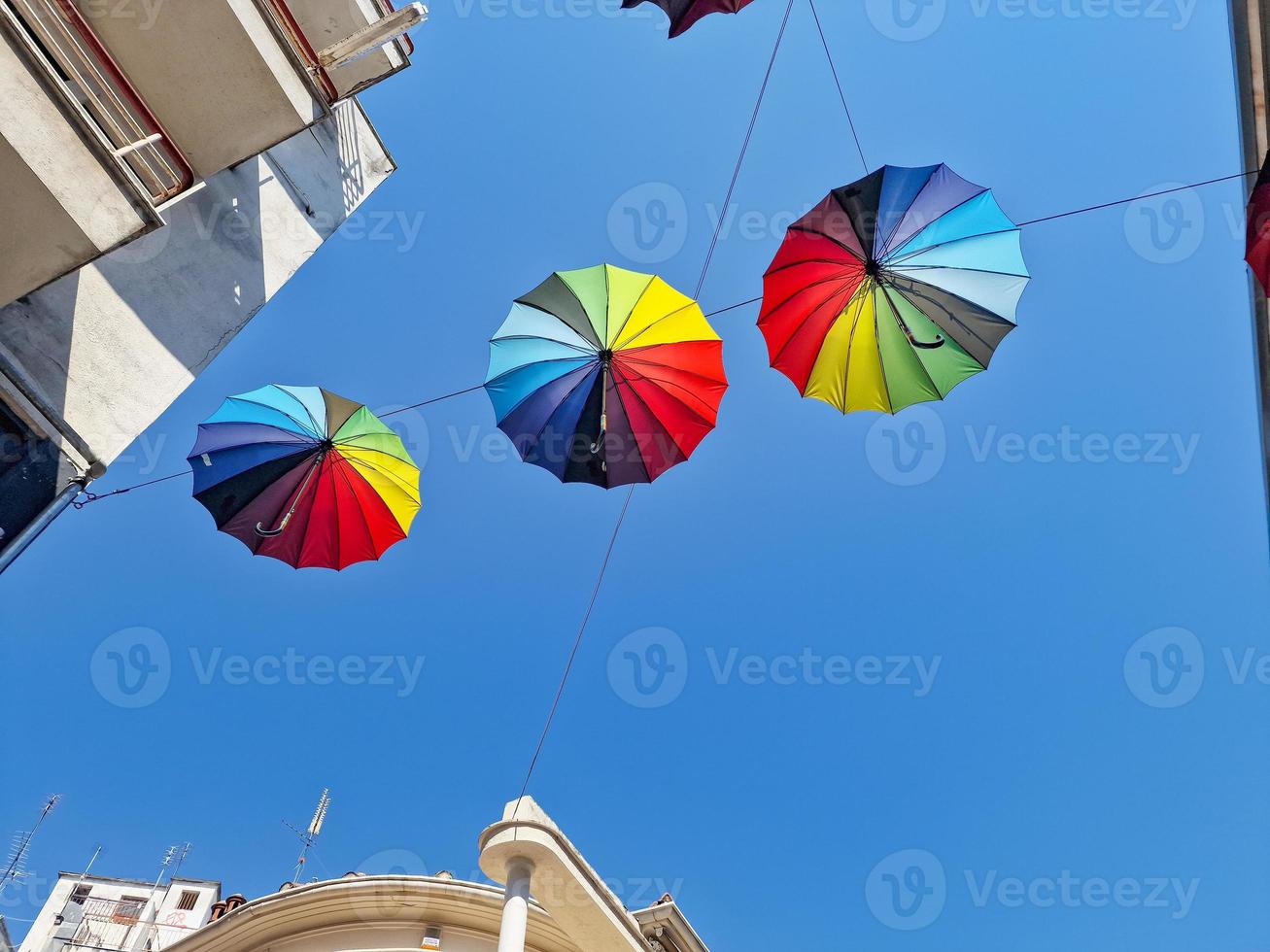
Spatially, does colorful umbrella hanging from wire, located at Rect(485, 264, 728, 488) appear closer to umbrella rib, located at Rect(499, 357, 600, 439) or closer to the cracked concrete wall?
umbrella rib, located at Rect(499, 357, 600, 439)

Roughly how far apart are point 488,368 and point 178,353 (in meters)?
4.06

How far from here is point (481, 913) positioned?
15.2 m

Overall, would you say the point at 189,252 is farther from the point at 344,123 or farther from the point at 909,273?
the point at 909,273

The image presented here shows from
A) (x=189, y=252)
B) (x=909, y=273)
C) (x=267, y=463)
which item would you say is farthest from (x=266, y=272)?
(x=909, y=273)

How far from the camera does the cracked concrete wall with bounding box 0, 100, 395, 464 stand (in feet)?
35.4

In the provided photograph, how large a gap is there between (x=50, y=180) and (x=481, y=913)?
1216cm

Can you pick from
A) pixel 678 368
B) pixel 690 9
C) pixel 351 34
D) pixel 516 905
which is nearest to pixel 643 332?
pixel 678 368

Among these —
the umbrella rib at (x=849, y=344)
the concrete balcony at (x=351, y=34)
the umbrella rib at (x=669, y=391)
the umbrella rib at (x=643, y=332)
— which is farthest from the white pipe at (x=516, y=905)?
the concrete balcony at (x=351, y=34)

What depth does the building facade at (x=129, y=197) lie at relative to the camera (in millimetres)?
8555

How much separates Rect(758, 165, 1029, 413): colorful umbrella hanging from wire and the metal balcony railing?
23.5 ft

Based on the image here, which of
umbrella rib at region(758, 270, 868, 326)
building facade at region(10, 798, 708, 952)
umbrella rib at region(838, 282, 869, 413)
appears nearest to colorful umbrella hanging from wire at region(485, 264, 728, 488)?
umbrella rib at region(758, 270, 868, 326)

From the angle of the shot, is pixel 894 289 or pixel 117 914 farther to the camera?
pixel 117 914

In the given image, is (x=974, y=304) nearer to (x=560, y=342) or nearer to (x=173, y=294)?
(x=560, y=342)

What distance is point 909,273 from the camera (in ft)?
38.0
